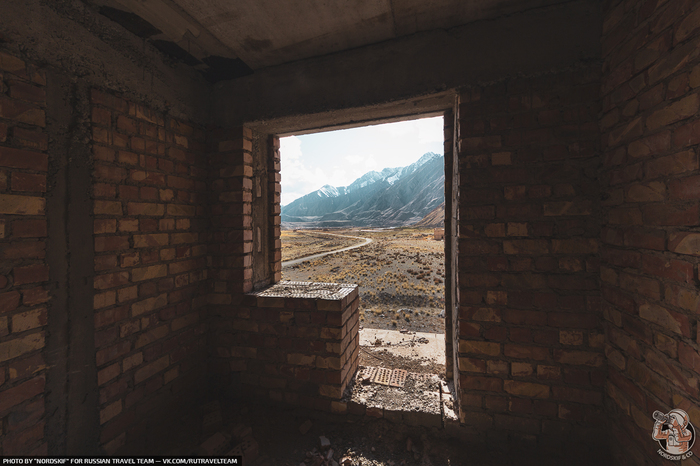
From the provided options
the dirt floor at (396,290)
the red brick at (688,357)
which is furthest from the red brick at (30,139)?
the dirt floor at (396,290)

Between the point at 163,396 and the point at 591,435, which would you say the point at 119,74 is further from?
the point at 591,435

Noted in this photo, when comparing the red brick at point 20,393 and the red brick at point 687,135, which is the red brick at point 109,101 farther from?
the red brick at point 687,135

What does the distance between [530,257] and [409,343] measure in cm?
221

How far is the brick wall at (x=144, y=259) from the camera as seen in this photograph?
5.61 ft

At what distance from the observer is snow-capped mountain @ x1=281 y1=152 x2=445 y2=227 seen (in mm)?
89938

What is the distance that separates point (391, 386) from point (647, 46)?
A: 8.92 feet

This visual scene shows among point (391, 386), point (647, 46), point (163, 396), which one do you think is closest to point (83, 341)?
point (163, 396)

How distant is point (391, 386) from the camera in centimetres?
231

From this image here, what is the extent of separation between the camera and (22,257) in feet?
4.50

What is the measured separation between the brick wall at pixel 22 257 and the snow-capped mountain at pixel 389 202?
81.0 metres

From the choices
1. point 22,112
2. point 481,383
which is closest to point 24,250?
point 22,112

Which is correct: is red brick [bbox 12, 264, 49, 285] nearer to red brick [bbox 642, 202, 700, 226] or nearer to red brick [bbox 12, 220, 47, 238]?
red brick [bbox 12, 220, 47, 238]

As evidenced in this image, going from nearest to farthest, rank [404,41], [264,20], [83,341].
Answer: [83,341]
[264,20]
[404,41]

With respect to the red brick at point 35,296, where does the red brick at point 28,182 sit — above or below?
above
